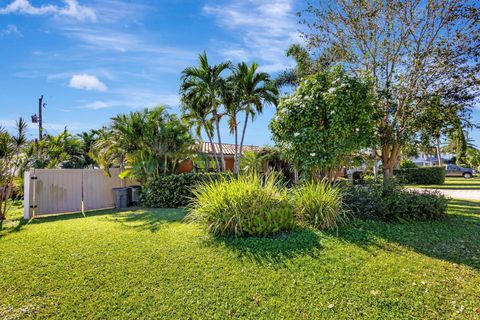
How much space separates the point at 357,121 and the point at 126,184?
10242 mm

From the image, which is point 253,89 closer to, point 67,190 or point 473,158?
point 67,190

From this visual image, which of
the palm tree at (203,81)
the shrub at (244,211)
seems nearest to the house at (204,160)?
the palm tree at (203,81)

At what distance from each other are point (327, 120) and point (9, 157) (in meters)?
10.2

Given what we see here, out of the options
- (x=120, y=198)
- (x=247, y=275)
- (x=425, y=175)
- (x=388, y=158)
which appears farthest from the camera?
(x=425, y=175)

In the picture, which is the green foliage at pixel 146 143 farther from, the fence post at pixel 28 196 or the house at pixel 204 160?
the fence post at pixel 28 196

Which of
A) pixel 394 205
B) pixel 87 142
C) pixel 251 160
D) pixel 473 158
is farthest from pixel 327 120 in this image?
pixel 473 158

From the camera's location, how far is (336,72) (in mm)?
7477

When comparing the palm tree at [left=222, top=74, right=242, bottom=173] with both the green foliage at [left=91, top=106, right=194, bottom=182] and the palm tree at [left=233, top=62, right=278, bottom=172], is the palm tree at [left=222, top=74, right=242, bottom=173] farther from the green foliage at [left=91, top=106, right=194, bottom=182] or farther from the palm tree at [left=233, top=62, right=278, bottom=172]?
the green foliage at [left=91, top=106, right=194, bottom=182]

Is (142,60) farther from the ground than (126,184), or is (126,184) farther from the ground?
(142,60)

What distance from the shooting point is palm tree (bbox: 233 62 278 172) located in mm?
13808

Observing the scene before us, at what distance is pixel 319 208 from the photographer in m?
6.04

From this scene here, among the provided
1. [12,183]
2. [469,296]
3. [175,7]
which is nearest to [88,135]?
[12,183]

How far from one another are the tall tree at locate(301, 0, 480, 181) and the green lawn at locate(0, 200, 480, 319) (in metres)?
3.90

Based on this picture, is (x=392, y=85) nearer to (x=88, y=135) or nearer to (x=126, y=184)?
(x=126, y=184)
